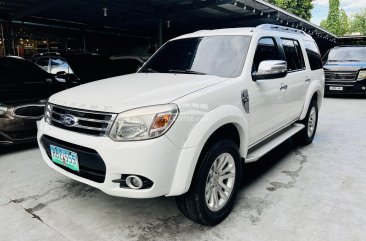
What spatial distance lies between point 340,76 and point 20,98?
9.82 m

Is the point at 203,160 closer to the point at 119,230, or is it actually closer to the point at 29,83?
the point at 119,230

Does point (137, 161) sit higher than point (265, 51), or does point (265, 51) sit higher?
A: point (265, 51)

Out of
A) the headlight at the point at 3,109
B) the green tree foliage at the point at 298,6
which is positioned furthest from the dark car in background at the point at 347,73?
the green tree foliage at the point at 298,6

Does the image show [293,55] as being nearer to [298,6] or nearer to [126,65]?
[126,65]

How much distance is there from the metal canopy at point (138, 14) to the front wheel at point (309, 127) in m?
5.33

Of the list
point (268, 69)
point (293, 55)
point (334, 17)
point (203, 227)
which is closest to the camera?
point (203, 227)

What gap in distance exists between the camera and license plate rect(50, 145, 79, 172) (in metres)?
2.52

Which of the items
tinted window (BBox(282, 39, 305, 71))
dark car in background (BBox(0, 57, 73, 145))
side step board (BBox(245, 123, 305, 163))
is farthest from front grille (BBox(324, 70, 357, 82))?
dark car in background (BBox(0, 57, 73, 145))

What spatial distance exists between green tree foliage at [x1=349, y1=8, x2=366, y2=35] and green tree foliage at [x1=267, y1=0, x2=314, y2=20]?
139 feet

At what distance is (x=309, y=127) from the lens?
5.16m

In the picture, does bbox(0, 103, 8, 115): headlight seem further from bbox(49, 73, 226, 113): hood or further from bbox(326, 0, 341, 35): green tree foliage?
bbox(326, 0, 341, 35): green tree foliage

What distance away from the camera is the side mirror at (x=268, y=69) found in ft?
9.98

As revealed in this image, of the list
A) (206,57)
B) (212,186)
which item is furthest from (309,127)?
(212,186)

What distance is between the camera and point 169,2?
10.3 m
